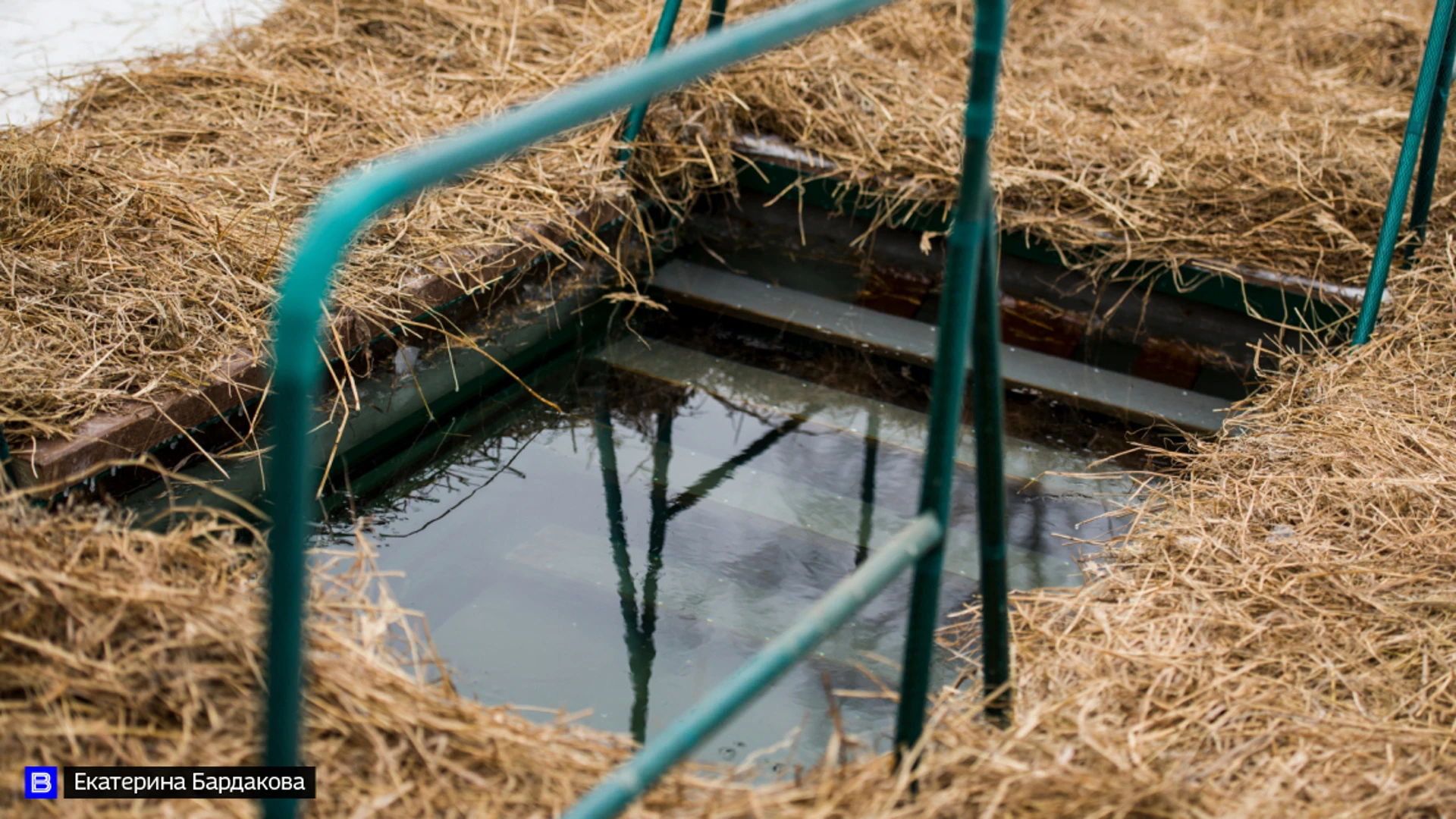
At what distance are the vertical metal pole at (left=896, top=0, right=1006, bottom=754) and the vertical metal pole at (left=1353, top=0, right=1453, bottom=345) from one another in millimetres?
1760

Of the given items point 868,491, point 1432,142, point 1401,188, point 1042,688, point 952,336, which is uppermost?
point 1432,142

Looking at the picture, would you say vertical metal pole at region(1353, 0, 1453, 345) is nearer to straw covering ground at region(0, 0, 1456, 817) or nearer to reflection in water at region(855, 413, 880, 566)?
straw covering ground at region(0, 0, 1456, 817)

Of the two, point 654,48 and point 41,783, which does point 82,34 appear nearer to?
point 654,48

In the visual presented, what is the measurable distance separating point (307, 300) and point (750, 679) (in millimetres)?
546

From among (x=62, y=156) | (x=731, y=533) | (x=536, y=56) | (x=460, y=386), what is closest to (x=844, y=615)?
(x=731, y=533)

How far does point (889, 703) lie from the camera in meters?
2.02

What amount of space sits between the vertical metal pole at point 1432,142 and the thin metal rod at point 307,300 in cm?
219

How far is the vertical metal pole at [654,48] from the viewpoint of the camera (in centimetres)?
295

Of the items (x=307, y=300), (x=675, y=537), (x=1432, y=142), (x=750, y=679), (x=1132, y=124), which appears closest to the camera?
(x=307, y=300)

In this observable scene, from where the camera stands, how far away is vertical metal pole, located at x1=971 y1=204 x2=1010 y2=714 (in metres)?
1.33

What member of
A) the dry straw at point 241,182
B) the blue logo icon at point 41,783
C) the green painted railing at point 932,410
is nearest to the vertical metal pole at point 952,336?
the green painted railing at point 932,410

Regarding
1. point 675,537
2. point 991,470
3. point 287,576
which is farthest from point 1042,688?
point 287,576

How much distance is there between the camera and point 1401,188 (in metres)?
2.60

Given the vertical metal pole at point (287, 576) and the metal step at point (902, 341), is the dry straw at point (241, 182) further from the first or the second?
the vertical metal pole at point (287, 576)
